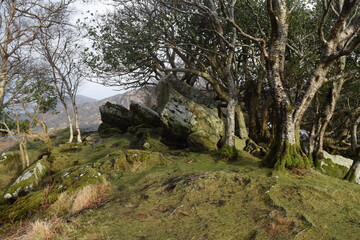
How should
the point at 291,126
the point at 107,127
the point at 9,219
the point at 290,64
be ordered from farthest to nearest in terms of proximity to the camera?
the point at 107,127 → the point at 290,64 → the point at 291,126 → the point at 9,219

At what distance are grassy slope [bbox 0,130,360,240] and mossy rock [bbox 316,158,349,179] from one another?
4.08 meters

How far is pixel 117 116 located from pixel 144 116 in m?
4.41

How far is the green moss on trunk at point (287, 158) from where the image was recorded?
35.2 feet

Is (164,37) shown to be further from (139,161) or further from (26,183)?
(26,183)

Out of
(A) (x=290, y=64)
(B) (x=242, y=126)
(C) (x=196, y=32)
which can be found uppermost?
(C) (x=196, y=32)

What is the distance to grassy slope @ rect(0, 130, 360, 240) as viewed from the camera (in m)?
5.91

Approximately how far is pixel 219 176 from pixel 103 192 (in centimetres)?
481

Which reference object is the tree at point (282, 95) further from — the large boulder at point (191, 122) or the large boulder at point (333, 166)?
the large boulder at point (191, 122)

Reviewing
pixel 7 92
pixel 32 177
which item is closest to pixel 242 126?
pixel 32 177

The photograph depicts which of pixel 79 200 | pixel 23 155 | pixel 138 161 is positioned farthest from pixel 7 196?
pixel 138 161

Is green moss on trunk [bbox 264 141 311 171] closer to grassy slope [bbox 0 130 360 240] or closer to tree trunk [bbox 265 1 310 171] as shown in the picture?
tree trunk [bbox 265 1 310 171]

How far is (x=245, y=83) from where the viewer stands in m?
19.1

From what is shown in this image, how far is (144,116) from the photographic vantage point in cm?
2358

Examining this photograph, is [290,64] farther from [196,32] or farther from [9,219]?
[9,219]
